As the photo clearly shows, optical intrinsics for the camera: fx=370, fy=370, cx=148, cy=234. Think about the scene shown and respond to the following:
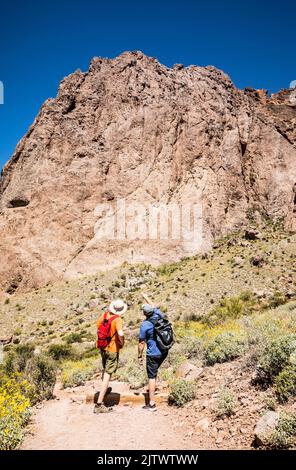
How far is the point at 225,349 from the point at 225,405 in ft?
9.36

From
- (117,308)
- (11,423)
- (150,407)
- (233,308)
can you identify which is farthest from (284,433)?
(233,308)

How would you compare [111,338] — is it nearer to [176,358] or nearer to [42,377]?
[42,377]

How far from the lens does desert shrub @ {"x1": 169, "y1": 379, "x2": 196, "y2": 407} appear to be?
23.4ft

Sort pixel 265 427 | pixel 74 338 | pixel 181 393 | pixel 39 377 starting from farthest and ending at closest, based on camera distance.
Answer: pixel 74 338 < pixel 39 377 < pixel 181 393 < pixel 265 427

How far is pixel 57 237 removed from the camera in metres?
41.8

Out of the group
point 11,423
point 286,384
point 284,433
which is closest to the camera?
point 284,433

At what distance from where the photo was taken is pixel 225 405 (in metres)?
6.08

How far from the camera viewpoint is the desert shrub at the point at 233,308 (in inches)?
772

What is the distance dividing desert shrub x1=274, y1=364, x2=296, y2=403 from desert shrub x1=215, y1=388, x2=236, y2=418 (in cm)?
77

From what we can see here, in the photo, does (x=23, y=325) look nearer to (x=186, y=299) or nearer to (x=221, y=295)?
(x=186, y=299)

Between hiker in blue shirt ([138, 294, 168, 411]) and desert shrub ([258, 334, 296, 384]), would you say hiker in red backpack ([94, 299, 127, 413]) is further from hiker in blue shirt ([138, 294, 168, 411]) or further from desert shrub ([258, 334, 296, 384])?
desert shrub ([258, 334, 296, 384])

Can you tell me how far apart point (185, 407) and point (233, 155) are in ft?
155

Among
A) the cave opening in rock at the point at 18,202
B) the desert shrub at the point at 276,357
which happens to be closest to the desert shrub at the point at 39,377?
the desert shrub at the point at 276,357
